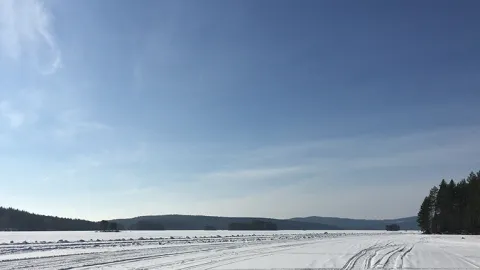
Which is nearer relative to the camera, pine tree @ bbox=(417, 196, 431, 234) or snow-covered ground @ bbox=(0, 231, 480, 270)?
snow-covered ground @ bbox=(0, 231, 480, 270)

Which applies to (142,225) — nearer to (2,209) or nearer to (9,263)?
(2,209)

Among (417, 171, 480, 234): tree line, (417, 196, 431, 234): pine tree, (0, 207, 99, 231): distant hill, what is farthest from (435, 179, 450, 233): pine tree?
(0, 207, 99, 231): distant hill

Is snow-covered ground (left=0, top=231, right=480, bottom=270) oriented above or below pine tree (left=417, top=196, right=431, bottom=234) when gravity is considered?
below

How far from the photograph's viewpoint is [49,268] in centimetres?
1830

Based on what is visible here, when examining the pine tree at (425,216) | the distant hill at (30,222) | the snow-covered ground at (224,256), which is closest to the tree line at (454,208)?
the pine tree at (425,216)

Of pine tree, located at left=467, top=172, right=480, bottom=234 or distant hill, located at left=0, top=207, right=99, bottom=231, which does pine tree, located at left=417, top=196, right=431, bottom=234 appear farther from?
distant hill, located at left=0, top=207, right=99, bottom=231

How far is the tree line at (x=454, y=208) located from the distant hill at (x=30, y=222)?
110538 millimetres

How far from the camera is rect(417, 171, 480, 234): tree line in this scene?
277 feet

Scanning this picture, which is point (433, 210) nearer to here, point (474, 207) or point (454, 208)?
point (454, 208)

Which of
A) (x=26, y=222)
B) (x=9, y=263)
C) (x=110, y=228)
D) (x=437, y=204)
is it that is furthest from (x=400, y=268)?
(x=26, y=222)

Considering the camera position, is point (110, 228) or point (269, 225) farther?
point (269, 225)

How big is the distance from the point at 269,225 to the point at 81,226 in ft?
226

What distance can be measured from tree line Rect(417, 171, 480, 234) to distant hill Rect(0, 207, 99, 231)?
11054 cm

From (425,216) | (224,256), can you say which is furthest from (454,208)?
(224,256)
